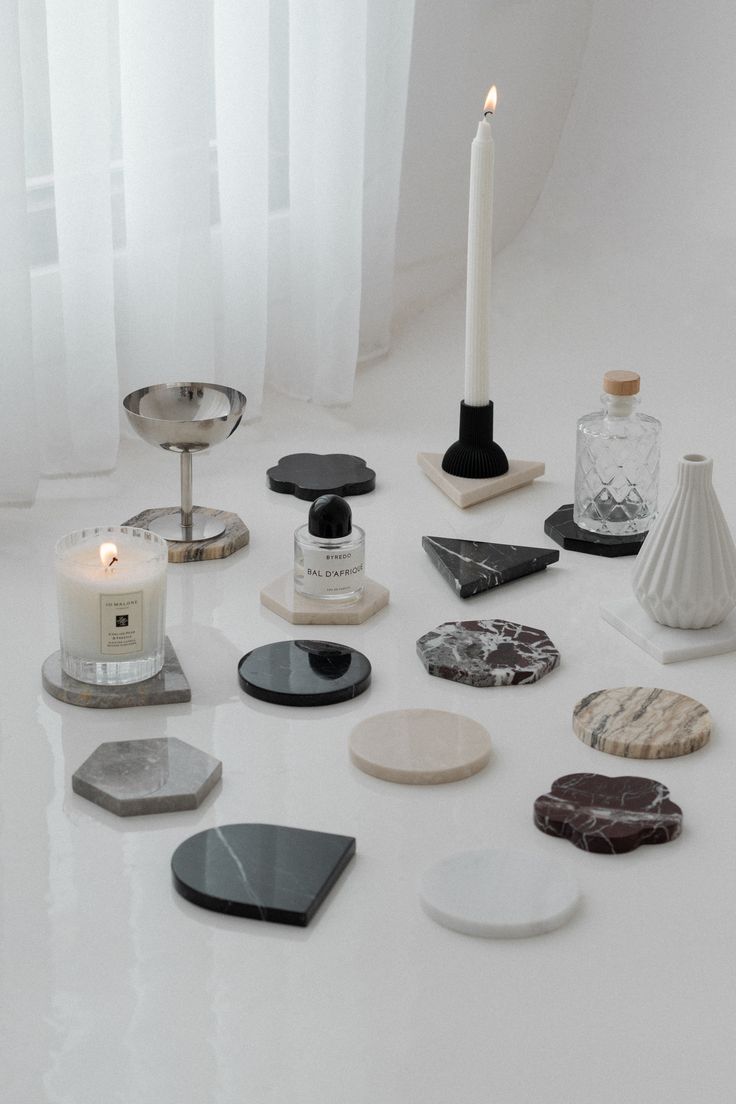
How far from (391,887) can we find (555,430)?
98 cm

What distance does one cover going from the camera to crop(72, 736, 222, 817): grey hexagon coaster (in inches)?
35.9

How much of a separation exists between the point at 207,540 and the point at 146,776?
452 millimetres

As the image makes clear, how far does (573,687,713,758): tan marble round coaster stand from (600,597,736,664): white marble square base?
0.28 feet

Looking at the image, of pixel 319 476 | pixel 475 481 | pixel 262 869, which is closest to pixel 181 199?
pixel 319 476

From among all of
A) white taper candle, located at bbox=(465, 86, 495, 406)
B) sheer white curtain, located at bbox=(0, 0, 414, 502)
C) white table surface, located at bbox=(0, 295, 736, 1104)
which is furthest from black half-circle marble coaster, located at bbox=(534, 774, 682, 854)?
sheer white curtain, located at bbox=(0, 0, 414, 502)

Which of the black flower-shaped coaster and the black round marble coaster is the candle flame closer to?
the black round marble coaster

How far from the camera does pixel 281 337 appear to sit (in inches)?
73.2

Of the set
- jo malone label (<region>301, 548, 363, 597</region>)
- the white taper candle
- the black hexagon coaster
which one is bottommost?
the black hexagon coaster

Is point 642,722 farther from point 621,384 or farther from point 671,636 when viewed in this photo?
point 621,384

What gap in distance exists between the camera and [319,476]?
153cm

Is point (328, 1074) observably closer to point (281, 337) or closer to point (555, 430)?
point (555, 430)

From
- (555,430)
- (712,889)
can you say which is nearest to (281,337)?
(555,430)

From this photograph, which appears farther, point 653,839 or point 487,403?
point 487,403

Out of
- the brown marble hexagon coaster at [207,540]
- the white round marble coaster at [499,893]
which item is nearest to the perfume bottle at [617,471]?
the brown marble hexagon coaster at [207,540]
